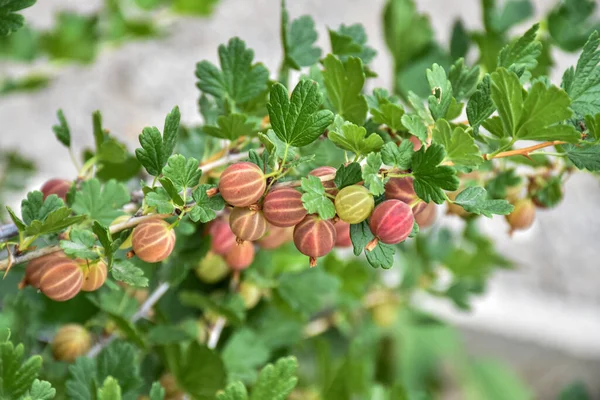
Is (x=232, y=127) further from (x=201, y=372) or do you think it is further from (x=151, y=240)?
(x=201, y=372)

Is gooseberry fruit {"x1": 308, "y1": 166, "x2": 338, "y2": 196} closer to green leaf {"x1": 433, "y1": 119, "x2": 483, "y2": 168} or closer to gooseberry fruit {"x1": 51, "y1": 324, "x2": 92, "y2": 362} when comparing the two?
green leaf {"x1": 433, "y1": 119, "x2": 483, "y2": 168}

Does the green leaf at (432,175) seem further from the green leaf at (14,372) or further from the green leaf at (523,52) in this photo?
the green leaf at (14,372)

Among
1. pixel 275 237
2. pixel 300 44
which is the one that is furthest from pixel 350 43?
pixel 275 237

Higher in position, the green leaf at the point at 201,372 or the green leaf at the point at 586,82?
the green leaf at the point at 586,82

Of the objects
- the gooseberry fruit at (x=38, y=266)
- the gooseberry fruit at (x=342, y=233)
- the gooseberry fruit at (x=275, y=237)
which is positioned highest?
the gooseberry fruit at (x=38, y=266)

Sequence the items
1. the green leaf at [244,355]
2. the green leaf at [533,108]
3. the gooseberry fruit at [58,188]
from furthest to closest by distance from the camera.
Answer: the green leaf at [244,355] < the gooseberry fruit at [58,188] < the green leaf at [533,108]

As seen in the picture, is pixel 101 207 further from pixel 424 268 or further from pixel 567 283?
pixel 567 283

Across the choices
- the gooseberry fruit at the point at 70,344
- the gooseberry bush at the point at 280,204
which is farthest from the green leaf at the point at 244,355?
the gooseberry fruit at the point at 70,344

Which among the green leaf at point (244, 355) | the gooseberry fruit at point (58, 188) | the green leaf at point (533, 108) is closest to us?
the green leaf at point (533, 108)

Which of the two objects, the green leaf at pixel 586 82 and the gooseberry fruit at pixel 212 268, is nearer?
the green leaf at pixel 586 82
